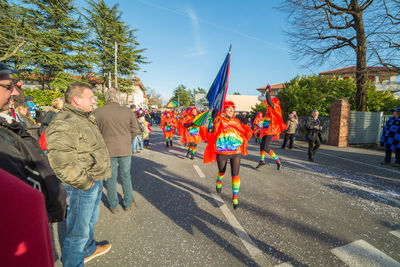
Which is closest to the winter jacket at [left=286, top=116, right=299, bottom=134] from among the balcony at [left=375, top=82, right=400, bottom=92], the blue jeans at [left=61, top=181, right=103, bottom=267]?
the balcony at [left=375, top=82, right=400, bottom=92]

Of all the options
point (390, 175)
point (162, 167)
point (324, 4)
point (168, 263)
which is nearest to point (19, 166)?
point (168, 263)

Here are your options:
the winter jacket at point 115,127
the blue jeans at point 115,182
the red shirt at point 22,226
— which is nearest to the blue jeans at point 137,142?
the blue jeans at point 115,182

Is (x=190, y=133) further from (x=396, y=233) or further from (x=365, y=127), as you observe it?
(x=365, y=127)

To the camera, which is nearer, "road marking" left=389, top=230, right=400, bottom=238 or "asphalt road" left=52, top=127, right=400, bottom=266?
"asphalt road" left=52, top=127, right=400, bottom=266

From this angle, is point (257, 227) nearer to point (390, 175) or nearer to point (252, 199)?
point (252, 199)

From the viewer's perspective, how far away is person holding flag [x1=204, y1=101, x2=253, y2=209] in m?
3.43

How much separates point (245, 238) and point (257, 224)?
1.44 ft

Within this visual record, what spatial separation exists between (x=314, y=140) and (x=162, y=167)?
229 inches

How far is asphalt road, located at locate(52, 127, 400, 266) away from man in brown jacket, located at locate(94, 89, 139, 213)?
0.41 meters

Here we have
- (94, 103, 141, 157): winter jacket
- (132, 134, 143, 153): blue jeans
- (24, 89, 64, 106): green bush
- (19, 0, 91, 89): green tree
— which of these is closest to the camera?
(94, 103, 141, 157): winter jacket

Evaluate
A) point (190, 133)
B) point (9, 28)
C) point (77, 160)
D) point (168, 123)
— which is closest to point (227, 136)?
point (77, 160)

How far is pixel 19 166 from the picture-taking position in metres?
0.90

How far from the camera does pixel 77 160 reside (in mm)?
1840

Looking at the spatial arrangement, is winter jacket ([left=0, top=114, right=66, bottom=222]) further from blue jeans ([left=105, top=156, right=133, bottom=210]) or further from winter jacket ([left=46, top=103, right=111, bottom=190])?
blue jeans ([left=105, top=156, right=133, bottom=210])
